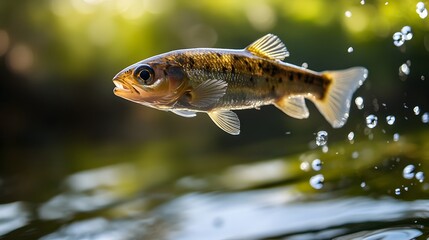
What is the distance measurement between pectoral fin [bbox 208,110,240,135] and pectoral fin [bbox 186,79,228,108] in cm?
9

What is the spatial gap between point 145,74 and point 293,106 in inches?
19.9

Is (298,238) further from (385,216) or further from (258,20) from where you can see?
(258,20)

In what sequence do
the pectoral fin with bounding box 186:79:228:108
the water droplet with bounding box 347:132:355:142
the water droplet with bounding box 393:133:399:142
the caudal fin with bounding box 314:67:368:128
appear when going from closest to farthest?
1. the pectoral fin with bounding box 186:79:228:108
2. the caudal fin with bounding box 314:67:368:128
3. the water droplet with bounding box 393:133:399:142
4. the water droplet with bounding box 347:132:355:142

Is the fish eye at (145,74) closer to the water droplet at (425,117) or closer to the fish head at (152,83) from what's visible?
the fish head at (152,83)

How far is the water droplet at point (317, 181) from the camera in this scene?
4038 millimetres

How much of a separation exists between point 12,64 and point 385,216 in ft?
26.1

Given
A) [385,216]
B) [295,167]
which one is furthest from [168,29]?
[385,216]

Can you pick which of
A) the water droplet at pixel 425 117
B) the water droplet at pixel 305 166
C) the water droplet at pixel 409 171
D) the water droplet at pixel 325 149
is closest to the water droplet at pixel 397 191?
the water droplet at pixel 409 171

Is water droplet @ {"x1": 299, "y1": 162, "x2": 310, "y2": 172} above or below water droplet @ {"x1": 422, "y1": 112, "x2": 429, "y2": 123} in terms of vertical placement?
below

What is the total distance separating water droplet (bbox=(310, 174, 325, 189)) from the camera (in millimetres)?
4038

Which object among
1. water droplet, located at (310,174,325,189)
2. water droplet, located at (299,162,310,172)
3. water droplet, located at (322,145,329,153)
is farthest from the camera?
water droplet, located at (322,145,329,153)

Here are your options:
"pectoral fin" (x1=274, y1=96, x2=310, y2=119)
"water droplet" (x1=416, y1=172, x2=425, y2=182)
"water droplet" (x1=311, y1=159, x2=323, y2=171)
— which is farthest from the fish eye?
"water droplet" (x1=311, y1=159, x2=323, y2=171)

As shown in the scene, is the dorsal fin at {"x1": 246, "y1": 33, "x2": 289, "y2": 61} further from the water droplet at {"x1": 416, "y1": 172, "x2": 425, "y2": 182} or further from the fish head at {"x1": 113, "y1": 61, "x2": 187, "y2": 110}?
the water droplet at {"x1": 416, "y1": 172, "x2": 425, "y2": 182}

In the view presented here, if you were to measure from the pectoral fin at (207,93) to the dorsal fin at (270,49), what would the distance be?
9.0 inches
